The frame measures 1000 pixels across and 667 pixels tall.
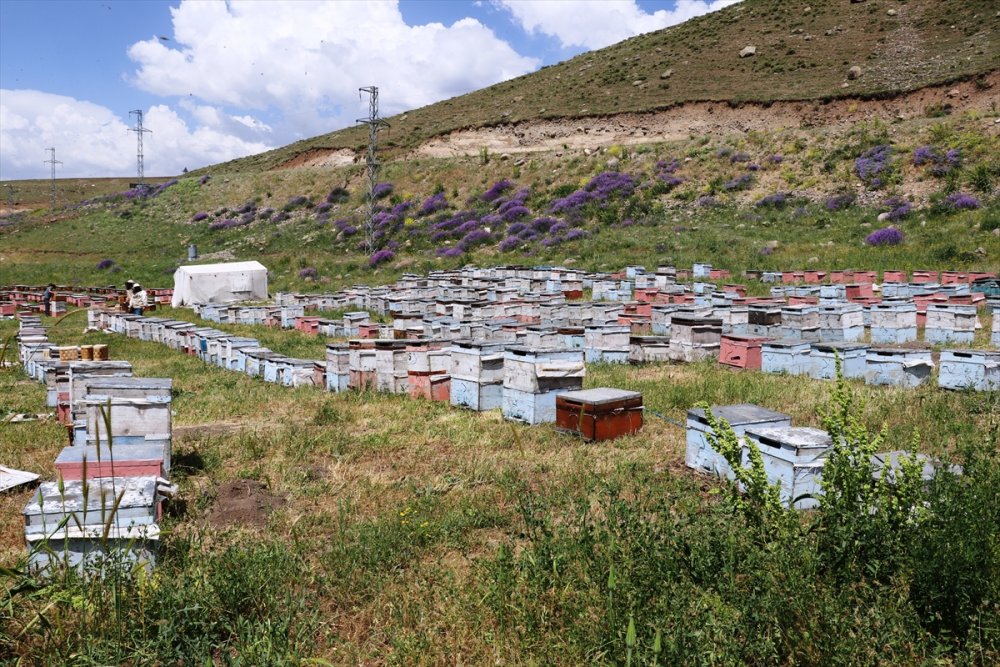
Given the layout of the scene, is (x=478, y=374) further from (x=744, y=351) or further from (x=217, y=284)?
(x=217, y=284)

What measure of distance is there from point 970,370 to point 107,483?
10.0 m

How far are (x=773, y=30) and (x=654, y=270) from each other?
138ft

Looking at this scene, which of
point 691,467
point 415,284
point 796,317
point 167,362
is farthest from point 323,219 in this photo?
point 691,467

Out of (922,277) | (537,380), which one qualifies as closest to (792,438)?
(537,380)

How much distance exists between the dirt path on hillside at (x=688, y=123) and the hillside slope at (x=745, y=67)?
1.92ft

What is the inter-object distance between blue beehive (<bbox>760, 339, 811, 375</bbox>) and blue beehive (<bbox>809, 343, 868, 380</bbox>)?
18 centimetres

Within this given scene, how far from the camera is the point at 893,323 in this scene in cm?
1398

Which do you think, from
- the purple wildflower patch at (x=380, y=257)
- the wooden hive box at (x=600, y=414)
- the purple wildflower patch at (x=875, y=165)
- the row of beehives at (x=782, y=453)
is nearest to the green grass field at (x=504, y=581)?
the row of beehives at (x=782, y=453)

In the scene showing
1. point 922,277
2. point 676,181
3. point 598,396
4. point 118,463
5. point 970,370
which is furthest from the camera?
point 676,181

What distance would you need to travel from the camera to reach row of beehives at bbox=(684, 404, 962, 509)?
19.0 ft

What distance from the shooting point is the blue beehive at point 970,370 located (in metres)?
9.48

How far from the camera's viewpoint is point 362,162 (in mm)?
58875

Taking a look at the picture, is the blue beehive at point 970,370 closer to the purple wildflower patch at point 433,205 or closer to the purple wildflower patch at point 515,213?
the purple wildflower patch at point 515,213

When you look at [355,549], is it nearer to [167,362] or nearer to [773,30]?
[167,362]
